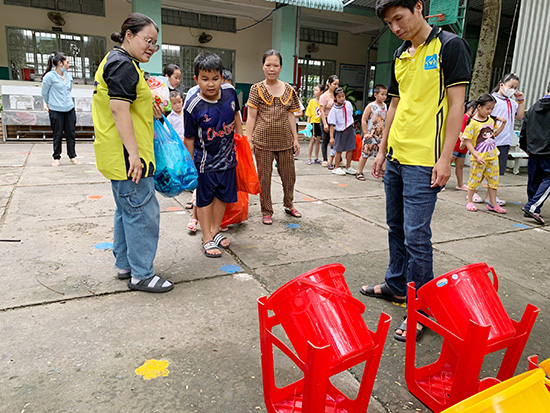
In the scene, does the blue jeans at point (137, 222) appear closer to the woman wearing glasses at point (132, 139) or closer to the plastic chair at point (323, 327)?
the woman wearing glasses at point (132, 139)

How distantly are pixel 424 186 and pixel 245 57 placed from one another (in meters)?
15.5

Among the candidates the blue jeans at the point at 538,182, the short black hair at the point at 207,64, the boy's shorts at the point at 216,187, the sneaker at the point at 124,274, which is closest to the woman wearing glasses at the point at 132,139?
the sneaker at the point at 124,274

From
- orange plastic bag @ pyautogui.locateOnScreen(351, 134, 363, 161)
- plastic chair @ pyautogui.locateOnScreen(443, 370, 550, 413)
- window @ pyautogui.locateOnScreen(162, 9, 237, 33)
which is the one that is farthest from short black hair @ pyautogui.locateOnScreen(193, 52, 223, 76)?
window @ pyautogui.locateOnScreen(162, 9, 237, 33)

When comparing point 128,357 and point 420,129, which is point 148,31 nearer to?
point 420,129

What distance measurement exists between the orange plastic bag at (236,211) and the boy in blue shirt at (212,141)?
473 millimetres

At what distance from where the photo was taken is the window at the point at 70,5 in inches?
518

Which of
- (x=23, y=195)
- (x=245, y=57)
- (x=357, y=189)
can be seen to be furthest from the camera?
(x=245, y=57)

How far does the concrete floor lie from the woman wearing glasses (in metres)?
0.32

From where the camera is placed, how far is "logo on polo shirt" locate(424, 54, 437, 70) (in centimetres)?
218

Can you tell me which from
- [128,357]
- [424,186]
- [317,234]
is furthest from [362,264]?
[128,357]

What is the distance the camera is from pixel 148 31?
250cm

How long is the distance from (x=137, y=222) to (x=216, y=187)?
3.31ft

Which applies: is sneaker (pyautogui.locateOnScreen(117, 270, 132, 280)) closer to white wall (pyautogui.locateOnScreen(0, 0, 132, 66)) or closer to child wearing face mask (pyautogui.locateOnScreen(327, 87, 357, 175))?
child wearing face mask (pyautogui.locateOnScreen(327, 87, 357, 175))

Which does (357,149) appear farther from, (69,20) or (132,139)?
(69,20)
